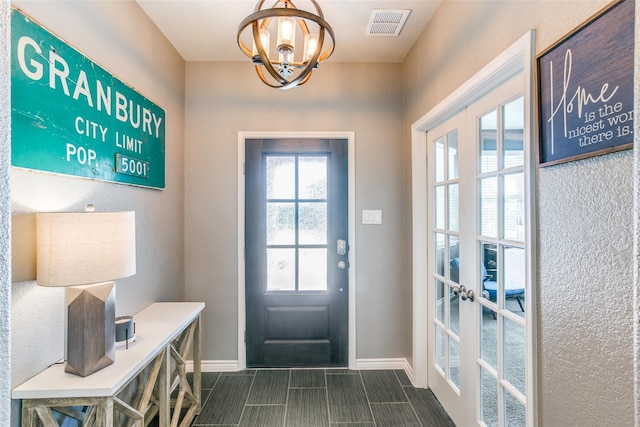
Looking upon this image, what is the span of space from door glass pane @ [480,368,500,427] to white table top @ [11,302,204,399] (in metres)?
1.66

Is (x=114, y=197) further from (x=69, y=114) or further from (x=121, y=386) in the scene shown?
(x=121, y=386)

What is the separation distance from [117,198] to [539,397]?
215 centimetres

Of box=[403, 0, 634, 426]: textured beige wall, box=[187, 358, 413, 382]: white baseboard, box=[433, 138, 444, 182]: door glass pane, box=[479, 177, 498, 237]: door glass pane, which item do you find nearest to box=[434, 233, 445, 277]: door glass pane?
box=[433, 138, 444, 182]: door glass pane

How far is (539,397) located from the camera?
3.76 feet

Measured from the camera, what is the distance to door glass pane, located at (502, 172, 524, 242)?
4.44 ft

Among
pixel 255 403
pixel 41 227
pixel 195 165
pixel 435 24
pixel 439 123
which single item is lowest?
pixel 255 403

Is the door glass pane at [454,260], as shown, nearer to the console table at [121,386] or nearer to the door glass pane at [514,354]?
the door glass pane at [514,354]

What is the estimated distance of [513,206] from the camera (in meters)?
1.41

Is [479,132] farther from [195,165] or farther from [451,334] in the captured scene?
[195,165]

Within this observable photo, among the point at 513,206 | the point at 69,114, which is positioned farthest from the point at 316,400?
the point at 69,114

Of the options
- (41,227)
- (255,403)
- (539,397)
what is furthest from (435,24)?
(255,403)

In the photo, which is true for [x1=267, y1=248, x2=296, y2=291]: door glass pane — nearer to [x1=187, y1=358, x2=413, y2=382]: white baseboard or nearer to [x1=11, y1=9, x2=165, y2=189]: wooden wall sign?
[x1=187, y1=358, x2=413, y2=382]: white baseboard

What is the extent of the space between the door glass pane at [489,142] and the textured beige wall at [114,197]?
5.68 ft

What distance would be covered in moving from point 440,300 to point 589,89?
1650mm
